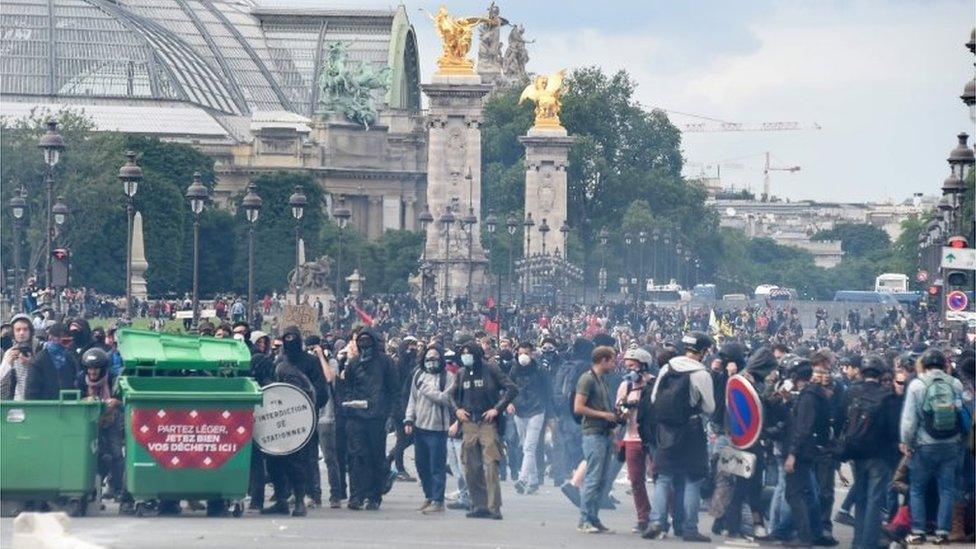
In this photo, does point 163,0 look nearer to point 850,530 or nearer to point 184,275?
point 184,275

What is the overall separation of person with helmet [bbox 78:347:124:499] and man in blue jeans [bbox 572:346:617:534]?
12.0ft

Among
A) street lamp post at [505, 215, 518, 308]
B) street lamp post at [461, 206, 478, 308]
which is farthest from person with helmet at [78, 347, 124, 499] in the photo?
street lamp post at [505, 215, 518, 308]

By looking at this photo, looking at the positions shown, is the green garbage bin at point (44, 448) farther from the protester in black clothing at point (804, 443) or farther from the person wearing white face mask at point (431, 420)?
the protester in black clothing at point (804, 443)

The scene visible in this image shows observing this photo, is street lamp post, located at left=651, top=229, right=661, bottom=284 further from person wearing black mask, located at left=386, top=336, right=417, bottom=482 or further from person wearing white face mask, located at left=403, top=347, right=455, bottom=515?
person wearing white face mask, located at left=403, top=347, right=455, bottom=515

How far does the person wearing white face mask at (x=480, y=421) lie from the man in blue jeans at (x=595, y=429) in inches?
47.6

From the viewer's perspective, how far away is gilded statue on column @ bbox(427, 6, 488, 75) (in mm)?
112562

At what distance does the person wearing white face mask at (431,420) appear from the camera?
2531 cm

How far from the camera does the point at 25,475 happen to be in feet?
75.3

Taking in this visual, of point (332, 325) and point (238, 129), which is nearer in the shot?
point (332, 325)

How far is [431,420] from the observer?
25344 mm

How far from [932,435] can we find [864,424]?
2.39 feet

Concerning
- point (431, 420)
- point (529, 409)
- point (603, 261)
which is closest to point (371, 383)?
point (431, 420)

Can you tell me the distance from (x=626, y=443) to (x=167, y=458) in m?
3.60

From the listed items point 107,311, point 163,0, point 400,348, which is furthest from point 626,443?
point 163,0
